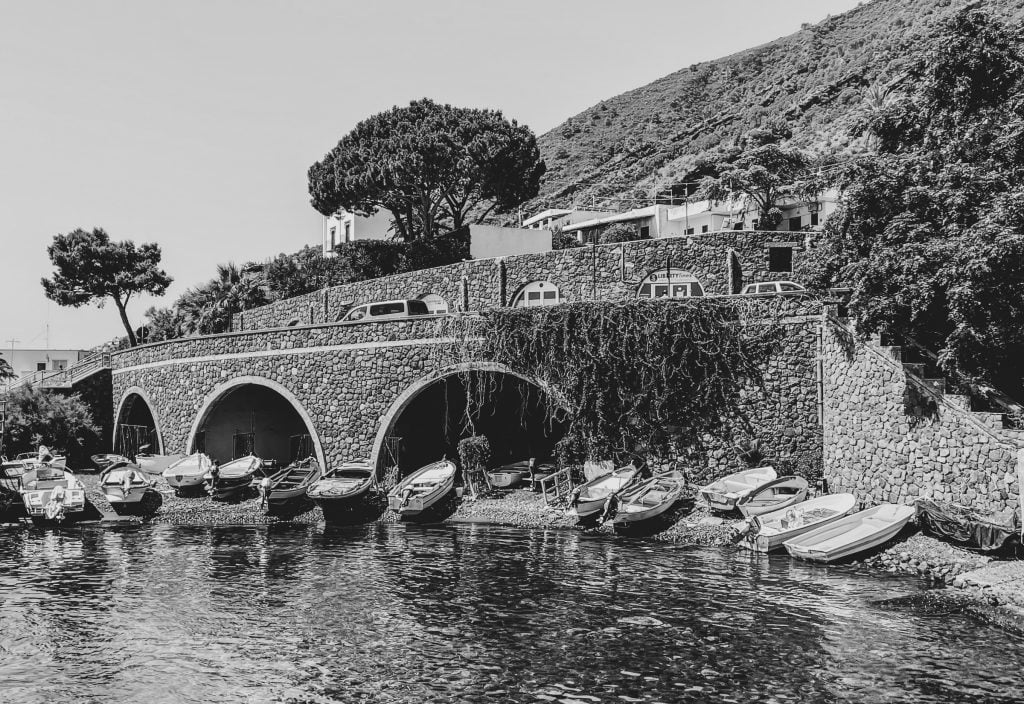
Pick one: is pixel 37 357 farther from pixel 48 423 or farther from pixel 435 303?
pixel 435 303

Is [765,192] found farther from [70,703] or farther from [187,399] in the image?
[70,703]

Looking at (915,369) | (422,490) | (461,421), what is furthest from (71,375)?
(915,369)

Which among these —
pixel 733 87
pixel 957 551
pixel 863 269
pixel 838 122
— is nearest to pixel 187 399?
pixel 863 269

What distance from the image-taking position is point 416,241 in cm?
4925

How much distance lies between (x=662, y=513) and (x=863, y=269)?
8.52 meters

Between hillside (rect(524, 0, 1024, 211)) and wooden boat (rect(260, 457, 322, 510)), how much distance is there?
115 feet

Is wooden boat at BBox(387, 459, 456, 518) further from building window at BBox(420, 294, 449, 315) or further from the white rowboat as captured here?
building window at BBox(420, 294, 449, 315)

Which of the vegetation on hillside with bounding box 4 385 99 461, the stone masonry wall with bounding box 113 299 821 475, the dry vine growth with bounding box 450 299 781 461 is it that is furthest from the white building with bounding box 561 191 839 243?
the vegetation on hillside with bounding box 4 385 99 461

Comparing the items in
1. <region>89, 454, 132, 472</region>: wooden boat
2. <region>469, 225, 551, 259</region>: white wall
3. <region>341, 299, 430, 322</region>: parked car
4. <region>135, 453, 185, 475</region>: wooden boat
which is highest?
<region>469, 225, 551, 259</region>: white wall

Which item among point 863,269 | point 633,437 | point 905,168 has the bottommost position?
point 633,437

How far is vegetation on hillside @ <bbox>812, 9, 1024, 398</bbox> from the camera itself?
69.2ft

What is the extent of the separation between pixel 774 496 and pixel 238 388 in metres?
22.9

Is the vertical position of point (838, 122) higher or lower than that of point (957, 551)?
higher

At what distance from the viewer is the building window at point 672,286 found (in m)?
34.1
